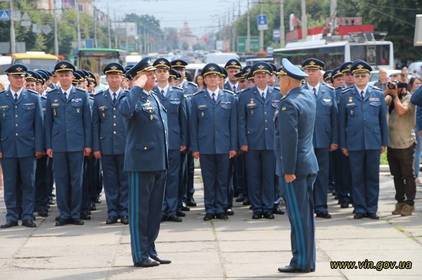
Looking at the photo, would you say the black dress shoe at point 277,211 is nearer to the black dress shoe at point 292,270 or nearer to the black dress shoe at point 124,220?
the black dress shoe at point 124,220

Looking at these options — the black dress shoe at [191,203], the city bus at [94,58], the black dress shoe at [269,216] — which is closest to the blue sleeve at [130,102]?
the black dress shoe at [269,216]

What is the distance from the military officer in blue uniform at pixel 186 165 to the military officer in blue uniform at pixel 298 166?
12.5 ft

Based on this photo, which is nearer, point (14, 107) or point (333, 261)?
point (333, 261)

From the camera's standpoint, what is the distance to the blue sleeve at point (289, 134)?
25.1 ft

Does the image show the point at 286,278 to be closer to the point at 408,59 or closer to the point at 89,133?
the point at 89,133

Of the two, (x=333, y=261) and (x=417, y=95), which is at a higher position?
(x=417, y=95)

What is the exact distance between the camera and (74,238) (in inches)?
392

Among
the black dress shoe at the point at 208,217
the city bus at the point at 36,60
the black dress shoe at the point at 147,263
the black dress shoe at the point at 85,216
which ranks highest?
the city bus at the point at 36,60

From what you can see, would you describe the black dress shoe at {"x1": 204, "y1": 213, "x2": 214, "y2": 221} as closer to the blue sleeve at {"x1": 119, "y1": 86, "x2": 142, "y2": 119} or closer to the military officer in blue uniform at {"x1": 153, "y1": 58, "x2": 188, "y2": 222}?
the military officer in blue uniform at {"x1": 153, "y1": 58, "x2": 188, "y2": 222}

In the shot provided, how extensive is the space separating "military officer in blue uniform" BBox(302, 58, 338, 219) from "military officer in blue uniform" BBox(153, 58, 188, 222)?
1700mm

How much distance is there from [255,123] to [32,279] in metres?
4.25

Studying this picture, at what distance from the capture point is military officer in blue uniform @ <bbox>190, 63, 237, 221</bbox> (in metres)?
11.1

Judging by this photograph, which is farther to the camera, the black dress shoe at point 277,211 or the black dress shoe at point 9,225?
the black dress shoe at point 277,211

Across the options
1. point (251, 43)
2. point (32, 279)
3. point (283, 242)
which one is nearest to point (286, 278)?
point (283, 242)
